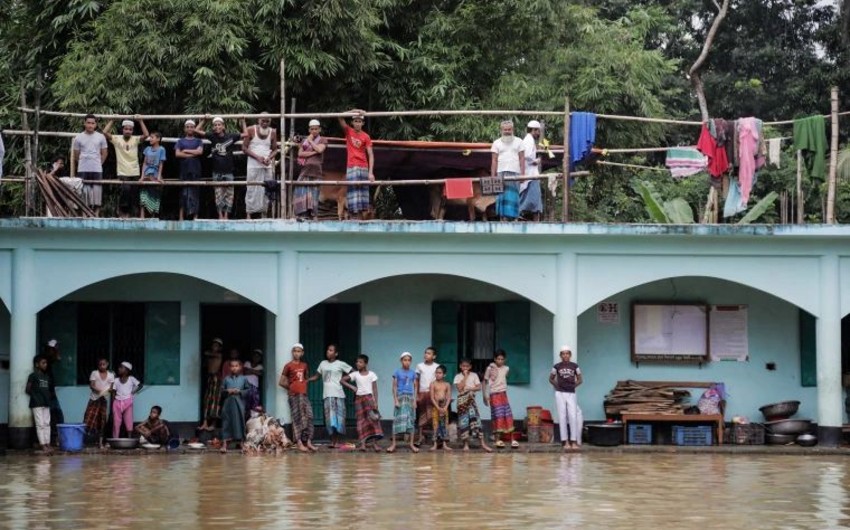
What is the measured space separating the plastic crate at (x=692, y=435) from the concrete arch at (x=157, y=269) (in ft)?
16.6

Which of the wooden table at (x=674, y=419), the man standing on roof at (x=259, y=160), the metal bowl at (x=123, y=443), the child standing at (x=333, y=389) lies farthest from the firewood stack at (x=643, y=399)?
the metal bowl at (x=123, y=443)

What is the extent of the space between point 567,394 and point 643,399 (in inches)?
56.9

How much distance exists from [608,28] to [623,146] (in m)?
2.31

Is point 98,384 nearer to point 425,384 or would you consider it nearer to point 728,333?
point 425,384

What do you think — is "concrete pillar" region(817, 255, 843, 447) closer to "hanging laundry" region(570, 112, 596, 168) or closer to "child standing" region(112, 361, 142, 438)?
"hanging laundry" region(570, 112, 596, 168)

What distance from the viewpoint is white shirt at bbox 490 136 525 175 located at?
772 inches

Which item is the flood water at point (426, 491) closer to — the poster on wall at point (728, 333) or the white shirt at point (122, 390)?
the white shirt at point (122, 390)

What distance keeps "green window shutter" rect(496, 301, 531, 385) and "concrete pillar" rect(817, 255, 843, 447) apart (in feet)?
11.7

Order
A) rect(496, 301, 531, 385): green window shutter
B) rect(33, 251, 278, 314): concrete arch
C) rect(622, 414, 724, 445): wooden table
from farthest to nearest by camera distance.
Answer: rect(496, 301, 531, 385): green window shutter < rect(622, 414, 724, 445): wooden table < rect(33, 251, 278, 314): concrete arch

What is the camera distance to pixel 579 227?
19469mm

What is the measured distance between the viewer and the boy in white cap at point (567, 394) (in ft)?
63.7

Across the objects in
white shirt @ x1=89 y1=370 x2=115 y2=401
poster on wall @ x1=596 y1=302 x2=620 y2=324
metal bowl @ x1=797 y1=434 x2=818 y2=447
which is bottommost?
metal bowl @ x1=797 y1=434 x2=818 y2=447

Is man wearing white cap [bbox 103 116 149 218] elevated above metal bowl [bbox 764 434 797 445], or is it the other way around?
man wearing white cap [bbox 103 116 149 218]

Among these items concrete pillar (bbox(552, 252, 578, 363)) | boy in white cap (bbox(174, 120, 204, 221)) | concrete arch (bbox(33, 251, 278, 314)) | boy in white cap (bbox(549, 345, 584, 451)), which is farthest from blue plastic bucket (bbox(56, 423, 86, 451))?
concrete pillar (bbox(552, 252, 578, 363))
